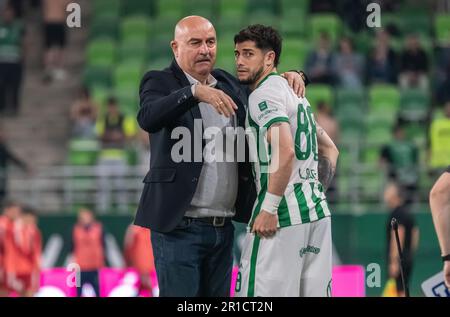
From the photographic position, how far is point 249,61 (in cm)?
665

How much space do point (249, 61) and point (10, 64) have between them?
1251 cm

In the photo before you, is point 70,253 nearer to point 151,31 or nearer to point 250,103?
point 151,31

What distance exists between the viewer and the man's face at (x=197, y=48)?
22.1ft

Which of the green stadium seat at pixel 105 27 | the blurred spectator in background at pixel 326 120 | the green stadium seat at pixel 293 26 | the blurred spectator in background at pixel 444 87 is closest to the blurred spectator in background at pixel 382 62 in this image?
the blurred spectator in background at pixel 444 87

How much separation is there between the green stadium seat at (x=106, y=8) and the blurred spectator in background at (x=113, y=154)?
349cm

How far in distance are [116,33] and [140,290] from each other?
10265mm

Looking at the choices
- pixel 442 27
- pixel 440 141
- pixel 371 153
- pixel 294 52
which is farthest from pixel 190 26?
pixel 442 27

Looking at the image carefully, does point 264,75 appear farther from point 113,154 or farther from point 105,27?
point 105,27

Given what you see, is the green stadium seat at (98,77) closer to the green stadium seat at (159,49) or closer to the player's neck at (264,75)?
the green stadium seat at (159,49)

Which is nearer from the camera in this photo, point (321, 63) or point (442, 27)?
point (321, 63)

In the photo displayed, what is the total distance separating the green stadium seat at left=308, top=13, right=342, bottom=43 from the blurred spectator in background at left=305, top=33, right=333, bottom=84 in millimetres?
996

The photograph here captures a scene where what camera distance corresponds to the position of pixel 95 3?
21.2 metres

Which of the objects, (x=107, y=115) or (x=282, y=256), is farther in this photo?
(x=107, y=115)

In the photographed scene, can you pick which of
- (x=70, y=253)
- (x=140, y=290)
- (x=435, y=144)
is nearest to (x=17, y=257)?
(x=70, y=253)
